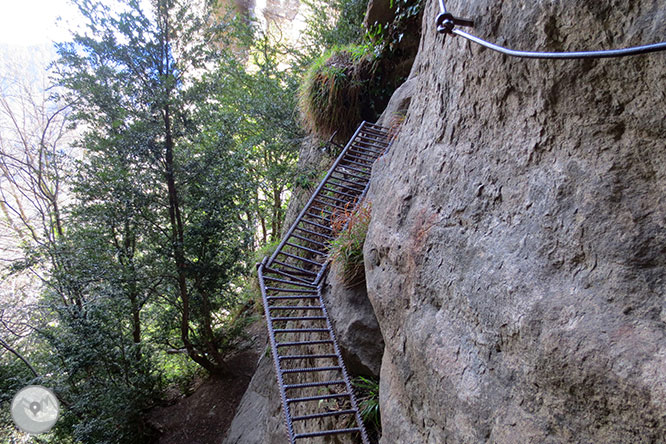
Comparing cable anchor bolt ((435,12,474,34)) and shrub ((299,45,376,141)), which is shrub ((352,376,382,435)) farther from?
shrub ((299,45,376,141))

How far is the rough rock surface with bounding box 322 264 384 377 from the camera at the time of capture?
2873mm

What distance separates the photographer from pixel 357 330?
9.78ft

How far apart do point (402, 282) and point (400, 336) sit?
1.02 feet

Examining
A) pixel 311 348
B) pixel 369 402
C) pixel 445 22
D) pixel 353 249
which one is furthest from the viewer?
pixel 311 348

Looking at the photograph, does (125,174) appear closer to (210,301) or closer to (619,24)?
(210,301)

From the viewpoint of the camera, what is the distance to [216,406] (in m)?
6.19

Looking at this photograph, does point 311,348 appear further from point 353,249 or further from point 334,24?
point 334,24

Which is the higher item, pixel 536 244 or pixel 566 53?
pixel 566 53

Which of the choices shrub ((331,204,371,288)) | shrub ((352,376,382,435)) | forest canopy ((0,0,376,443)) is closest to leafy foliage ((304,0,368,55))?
forest canopy ((0,0,376,443))

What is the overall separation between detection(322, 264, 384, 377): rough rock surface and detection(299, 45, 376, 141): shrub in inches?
126

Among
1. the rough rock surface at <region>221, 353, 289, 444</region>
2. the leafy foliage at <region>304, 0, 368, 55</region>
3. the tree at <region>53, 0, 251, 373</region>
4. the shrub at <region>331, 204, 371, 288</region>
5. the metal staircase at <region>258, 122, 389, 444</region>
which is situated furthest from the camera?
the leafy foliage at <region>304, 0, 368, 55</region>

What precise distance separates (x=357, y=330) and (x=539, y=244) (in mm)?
1936

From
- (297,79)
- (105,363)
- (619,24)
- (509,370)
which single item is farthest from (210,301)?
(619,24)

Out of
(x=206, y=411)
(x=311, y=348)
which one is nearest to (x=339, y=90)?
(x=311, y=348)
